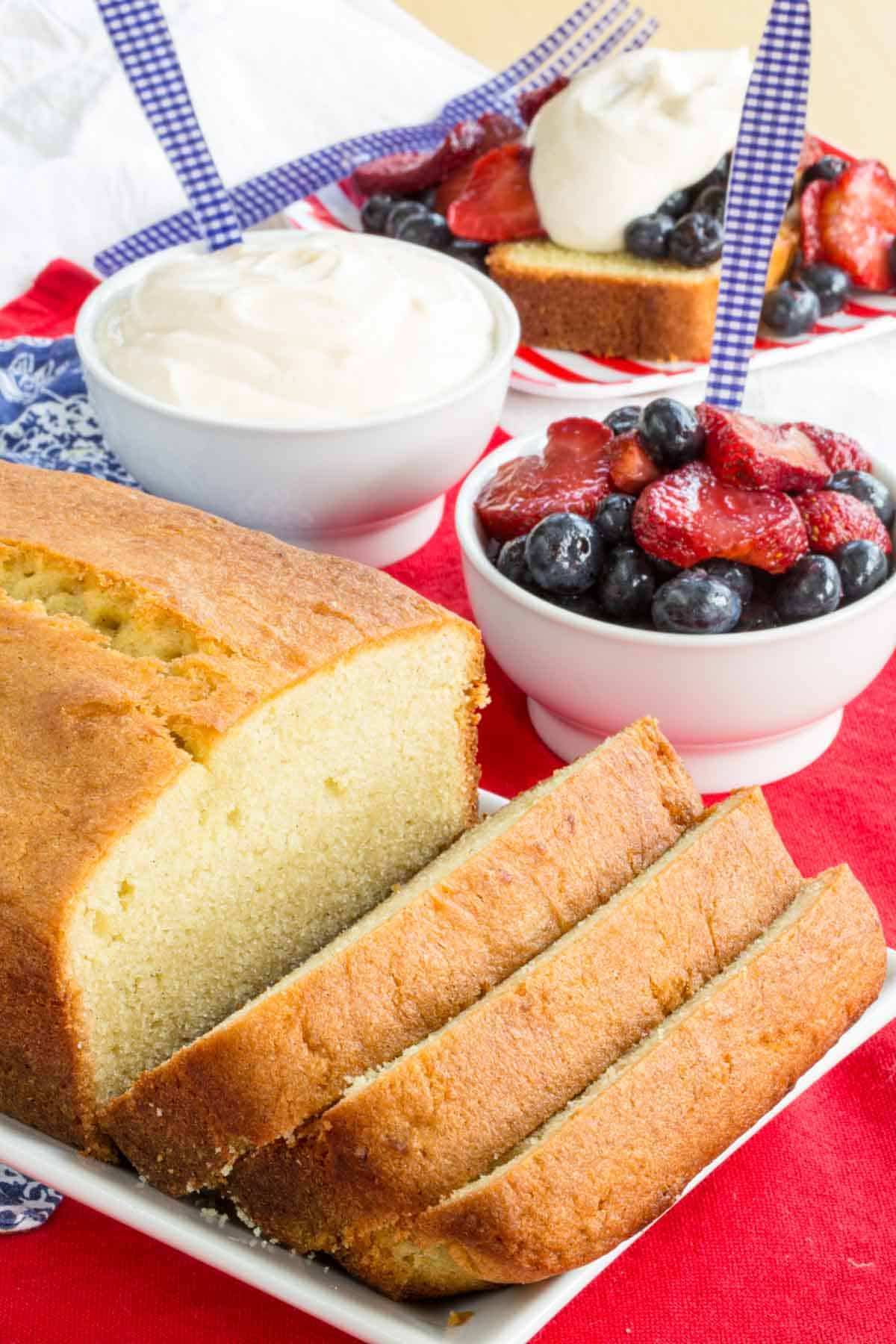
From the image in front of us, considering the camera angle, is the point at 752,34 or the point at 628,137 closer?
the point at 628,137

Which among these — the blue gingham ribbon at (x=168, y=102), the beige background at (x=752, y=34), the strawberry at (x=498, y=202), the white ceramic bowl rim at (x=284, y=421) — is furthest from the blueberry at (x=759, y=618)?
the beige background at (x=752, y=34)

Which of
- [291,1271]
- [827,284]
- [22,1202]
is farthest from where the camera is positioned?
[827,284]

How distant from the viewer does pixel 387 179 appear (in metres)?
4.43

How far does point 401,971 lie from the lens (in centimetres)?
184

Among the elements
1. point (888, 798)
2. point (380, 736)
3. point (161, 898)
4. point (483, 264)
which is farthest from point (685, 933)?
point (483, 264)

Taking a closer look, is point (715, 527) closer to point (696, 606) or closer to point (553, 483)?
point (696, 606)

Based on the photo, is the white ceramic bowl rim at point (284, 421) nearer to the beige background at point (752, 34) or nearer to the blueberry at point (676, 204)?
the blueberry at point (676, 204)

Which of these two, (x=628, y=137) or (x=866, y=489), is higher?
(x=628, y=137)

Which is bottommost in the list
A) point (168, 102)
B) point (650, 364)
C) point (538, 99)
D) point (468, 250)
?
point (650, 364)

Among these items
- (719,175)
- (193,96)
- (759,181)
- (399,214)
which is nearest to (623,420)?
(759,181)

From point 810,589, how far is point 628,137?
75.7 inches

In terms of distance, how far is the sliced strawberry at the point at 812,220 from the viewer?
4242 millimetres

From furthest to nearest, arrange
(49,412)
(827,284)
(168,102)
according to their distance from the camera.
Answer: (827,284) → (49,412) → (168,102)

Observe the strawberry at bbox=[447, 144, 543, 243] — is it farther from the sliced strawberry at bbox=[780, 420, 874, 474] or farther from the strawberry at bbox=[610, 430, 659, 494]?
the strawberry at bbox=[610, 430, 659, 494]
